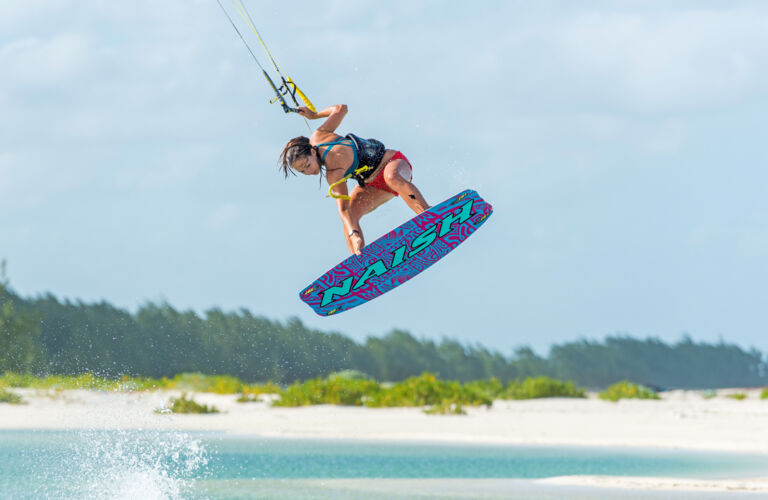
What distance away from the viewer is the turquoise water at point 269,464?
13.9m

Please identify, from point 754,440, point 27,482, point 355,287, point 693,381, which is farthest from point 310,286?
point 693,381

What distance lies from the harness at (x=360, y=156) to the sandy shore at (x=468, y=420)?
37.4ft

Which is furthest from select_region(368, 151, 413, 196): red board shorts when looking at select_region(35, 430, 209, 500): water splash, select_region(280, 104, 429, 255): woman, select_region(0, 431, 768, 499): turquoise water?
select_region(35, 430, 209, 500): water splash

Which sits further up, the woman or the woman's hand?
the woman's hand

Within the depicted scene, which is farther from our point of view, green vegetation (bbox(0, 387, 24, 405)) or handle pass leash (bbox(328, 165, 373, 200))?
green vegetation (bbox(0, 387, 24, 405))

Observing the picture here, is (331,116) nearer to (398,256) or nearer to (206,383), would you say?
(398,256)

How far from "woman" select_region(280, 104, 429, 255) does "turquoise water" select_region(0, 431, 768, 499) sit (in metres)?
4.56

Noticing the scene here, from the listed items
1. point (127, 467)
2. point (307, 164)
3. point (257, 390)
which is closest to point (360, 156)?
point (307, 164)

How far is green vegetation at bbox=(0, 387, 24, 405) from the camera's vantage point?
24.4m

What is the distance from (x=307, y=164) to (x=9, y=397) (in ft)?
57.9

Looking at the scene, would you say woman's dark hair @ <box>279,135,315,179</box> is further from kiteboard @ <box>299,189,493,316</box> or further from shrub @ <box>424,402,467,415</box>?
shrub @ <box>424,402,467,415</box>

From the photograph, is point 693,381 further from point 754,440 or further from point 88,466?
point 88,466

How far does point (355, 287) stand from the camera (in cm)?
1065

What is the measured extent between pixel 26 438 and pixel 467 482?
931 centimetres
